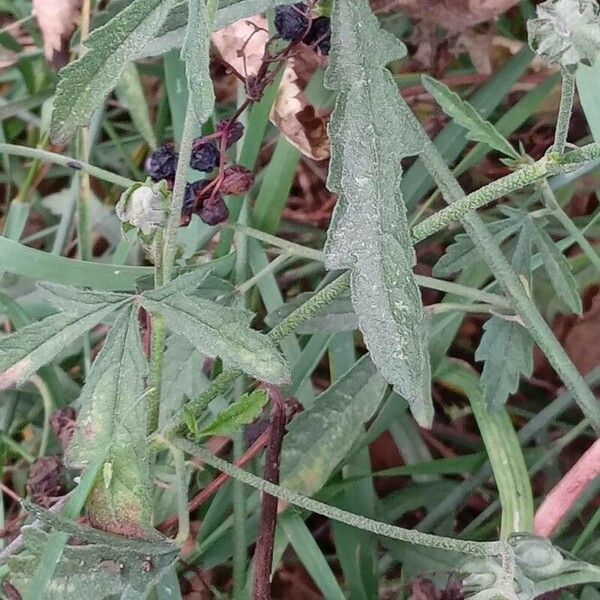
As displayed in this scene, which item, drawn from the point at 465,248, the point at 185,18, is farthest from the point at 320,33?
the point at 465,248

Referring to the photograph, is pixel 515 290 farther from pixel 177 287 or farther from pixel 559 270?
pixel 177 287

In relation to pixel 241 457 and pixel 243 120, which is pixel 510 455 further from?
pixel 243 120

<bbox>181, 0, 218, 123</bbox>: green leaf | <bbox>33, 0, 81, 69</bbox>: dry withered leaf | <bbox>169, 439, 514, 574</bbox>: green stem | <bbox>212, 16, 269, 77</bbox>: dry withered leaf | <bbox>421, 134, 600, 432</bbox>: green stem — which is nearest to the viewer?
<bbox>181, 0, 218, 123</bbox>: green leaf

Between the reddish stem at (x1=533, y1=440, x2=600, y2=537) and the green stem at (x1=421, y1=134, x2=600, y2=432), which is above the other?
the green stem at (x1=421, y1=134, x2=600, y2=432)

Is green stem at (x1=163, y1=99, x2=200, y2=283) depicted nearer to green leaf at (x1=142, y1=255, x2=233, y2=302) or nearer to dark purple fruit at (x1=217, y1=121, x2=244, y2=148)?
green leaf at (x1=142, y1=255, x2=233, y2=302)

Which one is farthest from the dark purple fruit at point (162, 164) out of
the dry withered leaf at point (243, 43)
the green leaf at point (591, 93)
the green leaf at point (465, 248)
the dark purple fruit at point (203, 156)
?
the green leaf at point (591, 93)

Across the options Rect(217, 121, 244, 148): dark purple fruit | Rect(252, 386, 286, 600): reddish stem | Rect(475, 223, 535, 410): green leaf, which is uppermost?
Rect(217, 121, 244, 148): dark purple fruit

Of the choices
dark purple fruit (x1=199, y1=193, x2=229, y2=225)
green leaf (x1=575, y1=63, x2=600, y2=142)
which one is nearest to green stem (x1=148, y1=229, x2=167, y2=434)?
dark purple fruit (x1=199, y1=193, x2=229, y2=225)
